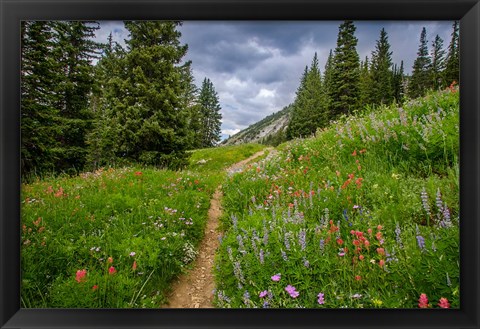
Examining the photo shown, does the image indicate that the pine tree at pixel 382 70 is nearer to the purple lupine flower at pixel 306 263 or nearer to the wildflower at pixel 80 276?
the purple lupine flower at pixel 306 263

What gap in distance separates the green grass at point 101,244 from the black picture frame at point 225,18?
117 millimetres

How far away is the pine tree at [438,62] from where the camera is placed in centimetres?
238

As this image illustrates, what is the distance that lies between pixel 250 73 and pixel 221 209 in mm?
2673

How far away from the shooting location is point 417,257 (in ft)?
5.85

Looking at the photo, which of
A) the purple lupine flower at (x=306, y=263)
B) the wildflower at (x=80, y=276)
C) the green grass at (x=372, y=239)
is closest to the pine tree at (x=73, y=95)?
the wildflower at (x=80, y=276)

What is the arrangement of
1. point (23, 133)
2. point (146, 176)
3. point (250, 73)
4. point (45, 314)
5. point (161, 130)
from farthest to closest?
point (161, 130) < point (146, 176) < point (250, 73) < point (23, 133) < point (45, 314)

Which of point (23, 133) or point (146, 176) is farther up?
point (23, 133)

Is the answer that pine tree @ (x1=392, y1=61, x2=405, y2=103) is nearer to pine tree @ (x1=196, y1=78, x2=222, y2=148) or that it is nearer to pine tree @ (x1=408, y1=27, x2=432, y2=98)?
pine tree @ (x1=408, y1=27, x2=432, y2=98)

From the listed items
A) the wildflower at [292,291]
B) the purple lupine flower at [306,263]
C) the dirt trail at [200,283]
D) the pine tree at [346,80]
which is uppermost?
the pine tree at [346,80]

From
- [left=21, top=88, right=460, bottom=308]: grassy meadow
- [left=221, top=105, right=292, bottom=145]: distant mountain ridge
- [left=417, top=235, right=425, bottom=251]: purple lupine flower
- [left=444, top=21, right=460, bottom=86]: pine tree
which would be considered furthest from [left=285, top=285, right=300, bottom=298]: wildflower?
[left=444, top=21, right=460, bottom=86]: pine tree
